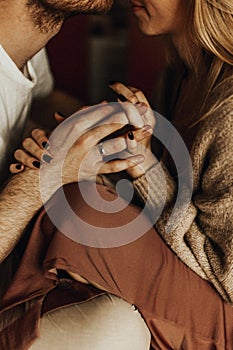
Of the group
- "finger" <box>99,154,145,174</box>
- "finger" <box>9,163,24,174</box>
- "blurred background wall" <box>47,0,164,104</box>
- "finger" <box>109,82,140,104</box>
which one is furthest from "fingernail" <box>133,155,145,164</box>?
"blurred background wall" <box>47,0,164,104</box>

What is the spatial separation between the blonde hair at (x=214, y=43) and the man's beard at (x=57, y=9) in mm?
191

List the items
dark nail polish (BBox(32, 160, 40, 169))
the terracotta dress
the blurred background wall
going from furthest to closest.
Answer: the blurred background wall, dark nail polish (BBox(32, 160, 40, 169)), the terracotta dress

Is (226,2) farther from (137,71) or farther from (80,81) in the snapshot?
(80,81)

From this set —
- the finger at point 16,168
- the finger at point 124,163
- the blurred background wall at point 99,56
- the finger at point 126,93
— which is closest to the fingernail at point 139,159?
the finger at point 124,163

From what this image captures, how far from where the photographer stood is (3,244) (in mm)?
1229

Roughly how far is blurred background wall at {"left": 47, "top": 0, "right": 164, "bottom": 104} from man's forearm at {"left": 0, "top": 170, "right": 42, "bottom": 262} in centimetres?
140

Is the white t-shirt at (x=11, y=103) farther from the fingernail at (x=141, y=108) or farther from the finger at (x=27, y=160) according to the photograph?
the fingernail at (x=141, y=108)

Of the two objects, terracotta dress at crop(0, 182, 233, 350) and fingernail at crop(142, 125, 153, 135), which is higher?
fingernail at crop(142, 125, 153, 135)

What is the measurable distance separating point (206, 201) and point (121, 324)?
0.27 m

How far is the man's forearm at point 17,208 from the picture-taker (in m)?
1.22

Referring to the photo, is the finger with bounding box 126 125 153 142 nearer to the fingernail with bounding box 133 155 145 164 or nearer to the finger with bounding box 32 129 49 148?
the fingernail with bounding box 133 155 145 164

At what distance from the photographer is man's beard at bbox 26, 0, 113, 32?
1339 millimetres

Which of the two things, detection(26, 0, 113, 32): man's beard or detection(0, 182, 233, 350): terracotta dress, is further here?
detection(26, 0, 113, 32): man's beard

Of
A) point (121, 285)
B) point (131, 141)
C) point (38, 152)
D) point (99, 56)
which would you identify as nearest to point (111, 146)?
point (131, 141)
